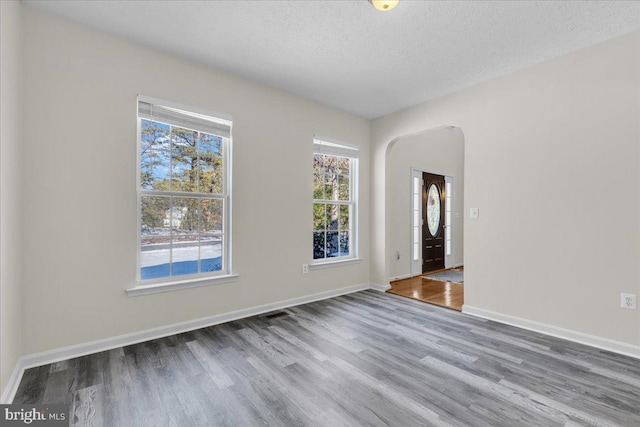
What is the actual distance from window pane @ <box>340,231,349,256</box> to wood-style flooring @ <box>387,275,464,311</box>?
0.88 metres

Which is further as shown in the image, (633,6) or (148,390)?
(633,6)

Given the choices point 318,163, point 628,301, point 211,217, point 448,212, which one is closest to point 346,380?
point 211,217

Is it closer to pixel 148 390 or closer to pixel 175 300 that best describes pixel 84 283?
pixel 175 300

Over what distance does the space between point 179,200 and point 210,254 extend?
2.12 ft

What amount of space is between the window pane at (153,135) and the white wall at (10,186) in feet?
2.67

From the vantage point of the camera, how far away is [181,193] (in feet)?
9.73

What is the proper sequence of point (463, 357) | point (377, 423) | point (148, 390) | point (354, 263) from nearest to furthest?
point (377, 423), point (148, 390), point (463, 357), point (354, 263)

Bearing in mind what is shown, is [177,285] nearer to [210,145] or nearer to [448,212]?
[210,145]

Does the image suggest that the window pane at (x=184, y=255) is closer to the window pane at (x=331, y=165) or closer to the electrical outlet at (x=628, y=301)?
the window pane at (x=331, y=165)

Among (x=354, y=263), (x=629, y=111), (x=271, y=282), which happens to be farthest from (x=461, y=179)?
(x=271, y=282)

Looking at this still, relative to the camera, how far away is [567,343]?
2.70 meters

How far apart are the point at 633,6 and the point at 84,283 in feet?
15.4

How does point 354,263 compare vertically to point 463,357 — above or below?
above

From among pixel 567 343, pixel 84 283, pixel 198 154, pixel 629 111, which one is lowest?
pixel 567 343
